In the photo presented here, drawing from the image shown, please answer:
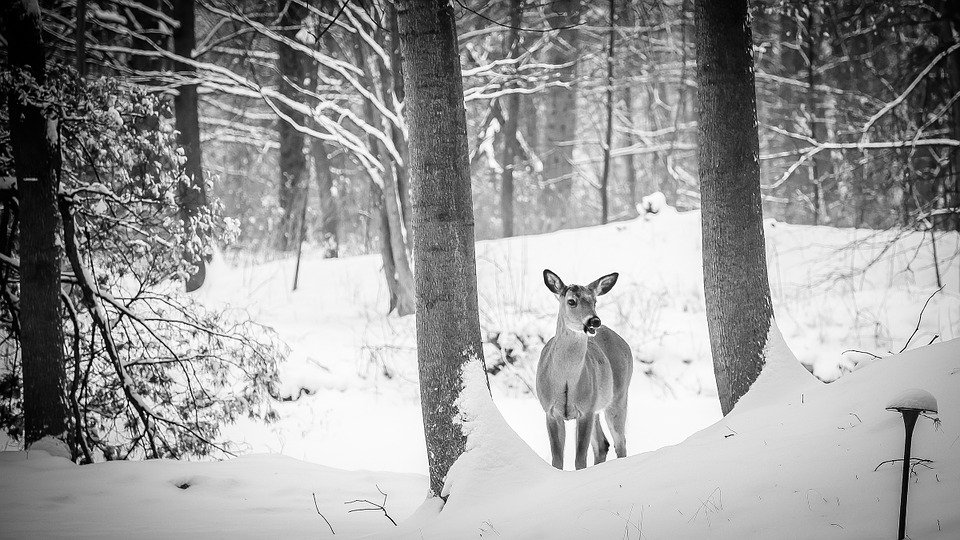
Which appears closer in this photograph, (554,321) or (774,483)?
(774,483)

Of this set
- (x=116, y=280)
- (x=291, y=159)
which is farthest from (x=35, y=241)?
(x=291, y=159)

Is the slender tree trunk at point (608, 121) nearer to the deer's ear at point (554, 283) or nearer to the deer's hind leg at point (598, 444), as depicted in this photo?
the deer's ear at point (554, 283)

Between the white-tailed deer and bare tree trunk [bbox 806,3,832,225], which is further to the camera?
bare tree trunk [bbox 806,3,832,225]

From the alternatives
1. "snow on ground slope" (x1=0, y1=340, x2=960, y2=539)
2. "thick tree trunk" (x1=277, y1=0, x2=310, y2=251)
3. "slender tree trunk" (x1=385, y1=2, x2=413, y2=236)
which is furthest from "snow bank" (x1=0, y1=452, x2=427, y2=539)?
"thick tree trunk" (x1=277, y1=0, x2=310, y2=251)

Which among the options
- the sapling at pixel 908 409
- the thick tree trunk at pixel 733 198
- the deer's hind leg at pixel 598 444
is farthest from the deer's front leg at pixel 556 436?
the sapling at pixel 908 409

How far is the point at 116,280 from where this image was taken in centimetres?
741

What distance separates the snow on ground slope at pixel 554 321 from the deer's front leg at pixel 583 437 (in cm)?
224

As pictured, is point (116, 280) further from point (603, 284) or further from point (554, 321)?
point (554, 321)

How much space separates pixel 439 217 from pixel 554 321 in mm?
6791

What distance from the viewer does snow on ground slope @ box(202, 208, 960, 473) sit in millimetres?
9180

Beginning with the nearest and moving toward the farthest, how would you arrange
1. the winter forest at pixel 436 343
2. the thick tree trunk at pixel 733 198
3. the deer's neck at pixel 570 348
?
1. the winter forest at pixel 436 343
2. the thick tree trunk at pixel 733 198
3. the deer's neck at pixel 570 348

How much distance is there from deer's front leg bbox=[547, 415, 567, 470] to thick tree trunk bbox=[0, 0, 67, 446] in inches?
174

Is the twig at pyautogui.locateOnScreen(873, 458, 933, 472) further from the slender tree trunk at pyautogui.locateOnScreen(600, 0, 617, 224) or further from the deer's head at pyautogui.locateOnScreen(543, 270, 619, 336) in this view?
the slender tree trunk at pyautogui.locateOnScreen(600, 0, 617, 224)

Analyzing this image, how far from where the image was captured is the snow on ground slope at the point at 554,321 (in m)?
9.18
